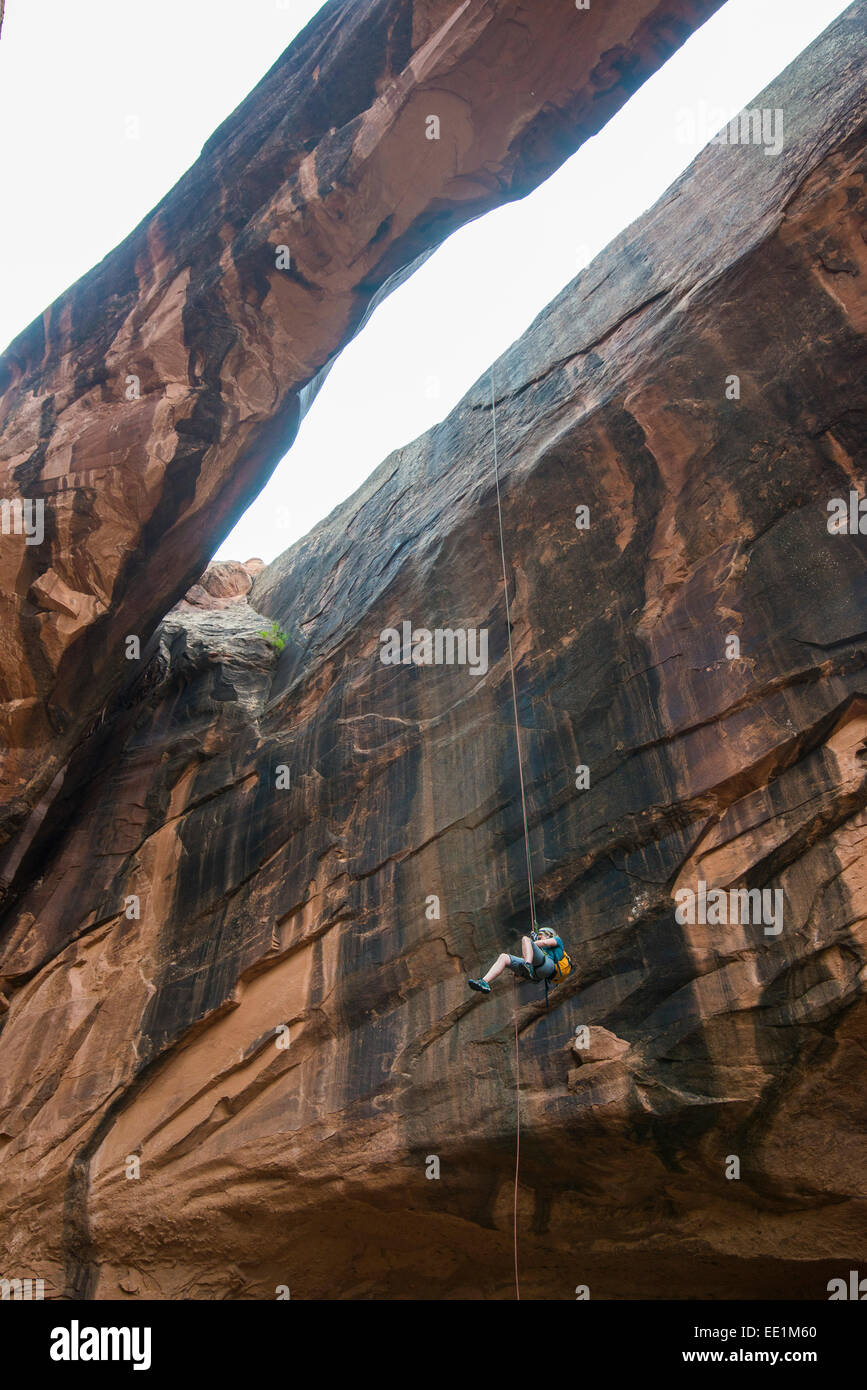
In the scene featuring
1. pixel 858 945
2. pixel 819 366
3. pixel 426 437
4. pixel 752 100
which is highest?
pixel 752 100

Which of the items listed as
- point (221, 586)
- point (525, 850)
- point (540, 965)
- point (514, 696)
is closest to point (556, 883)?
point (525, 850)

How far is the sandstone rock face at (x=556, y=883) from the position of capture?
8297mm

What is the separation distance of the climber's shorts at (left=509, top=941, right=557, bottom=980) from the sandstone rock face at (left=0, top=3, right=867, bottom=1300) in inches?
29.0

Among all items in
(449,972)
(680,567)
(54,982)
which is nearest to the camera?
(449,972)

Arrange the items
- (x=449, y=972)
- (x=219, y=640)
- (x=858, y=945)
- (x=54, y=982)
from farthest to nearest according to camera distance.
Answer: (x=219, y=640) → (x=54, y=982) → (x=449, y=972) → (x=858, y=945)

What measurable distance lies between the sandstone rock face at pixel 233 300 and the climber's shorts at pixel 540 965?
6989 mm

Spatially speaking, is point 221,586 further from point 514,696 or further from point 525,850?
point 525,850

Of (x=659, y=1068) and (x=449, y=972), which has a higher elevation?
(x=449, y=972)

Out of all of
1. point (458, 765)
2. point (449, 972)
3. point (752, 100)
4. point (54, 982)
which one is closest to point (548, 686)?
point (458, 765)

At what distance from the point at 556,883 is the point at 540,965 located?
135 centimetres

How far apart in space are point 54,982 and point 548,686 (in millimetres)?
6907

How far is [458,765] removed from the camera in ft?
35.4

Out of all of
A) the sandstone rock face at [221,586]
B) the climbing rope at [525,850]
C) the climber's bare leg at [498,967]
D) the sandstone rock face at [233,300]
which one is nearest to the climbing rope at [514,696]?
the climbing rope at [525,850]

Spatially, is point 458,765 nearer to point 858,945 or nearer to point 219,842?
point 219,842
